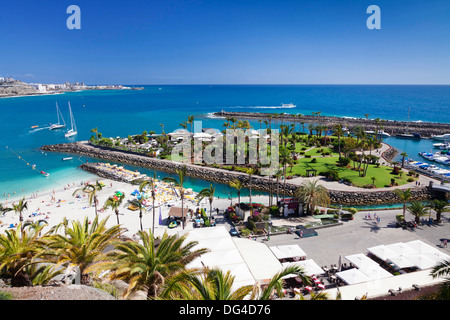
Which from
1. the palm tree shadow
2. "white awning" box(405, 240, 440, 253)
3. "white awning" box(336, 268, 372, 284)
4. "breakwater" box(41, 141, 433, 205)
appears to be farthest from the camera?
"breakwater" box(41, 141, 433, 205)

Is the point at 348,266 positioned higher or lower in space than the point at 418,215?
lower

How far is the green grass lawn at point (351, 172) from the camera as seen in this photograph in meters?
38.0

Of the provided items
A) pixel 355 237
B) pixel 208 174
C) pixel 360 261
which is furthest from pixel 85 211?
pixel 355 237

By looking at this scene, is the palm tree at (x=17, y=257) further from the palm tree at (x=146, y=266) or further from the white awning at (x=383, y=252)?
the white awning at (x=383, y=252)

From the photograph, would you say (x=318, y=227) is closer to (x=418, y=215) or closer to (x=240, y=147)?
(x=418, y=215)

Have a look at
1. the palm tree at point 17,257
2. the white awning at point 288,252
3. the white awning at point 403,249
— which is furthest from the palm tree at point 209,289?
the white awning at point 403,249

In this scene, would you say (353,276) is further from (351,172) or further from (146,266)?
(351,172)

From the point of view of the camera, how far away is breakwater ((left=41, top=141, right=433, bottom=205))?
1389 inches

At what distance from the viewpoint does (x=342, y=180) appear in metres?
39.2

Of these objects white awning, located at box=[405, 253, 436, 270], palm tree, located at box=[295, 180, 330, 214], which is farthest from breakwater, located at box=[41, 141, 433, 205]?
white awning, located at box=[405, 253, 436, 270]

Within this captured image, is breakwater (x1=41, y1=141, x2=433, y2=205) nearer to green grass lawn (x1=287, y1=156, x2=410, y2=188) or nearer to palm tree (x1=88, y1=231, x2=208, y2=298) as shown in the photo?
green grass lawn (x1=287, y1=156, x2=410, y2=188)

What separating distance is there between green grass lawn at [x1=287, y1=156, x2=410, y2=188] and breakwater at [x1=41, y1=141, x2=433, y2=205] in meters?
2.44
